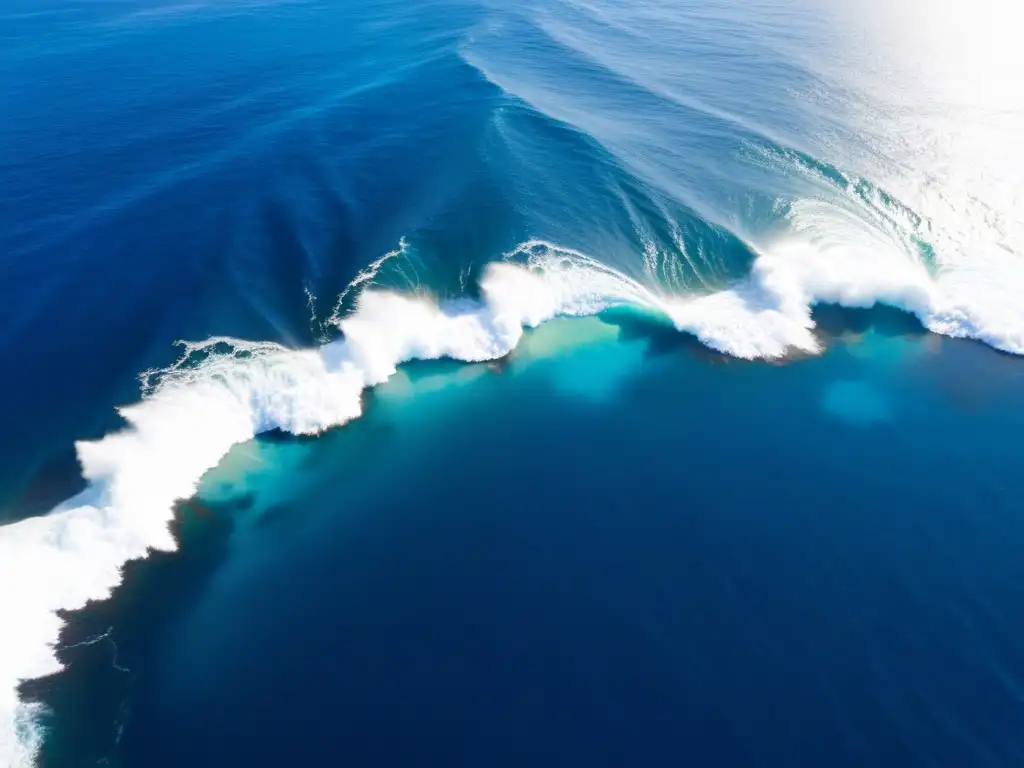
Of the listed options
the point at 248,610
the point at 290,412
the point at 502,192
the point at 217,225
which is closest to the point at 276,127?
the point at 217,225

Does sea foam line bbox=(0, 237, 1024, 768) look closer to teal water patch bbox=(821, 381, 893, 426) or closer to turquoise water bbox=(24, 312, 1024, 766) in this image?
turquoise water bbox=(24, 312, 1024, 766)

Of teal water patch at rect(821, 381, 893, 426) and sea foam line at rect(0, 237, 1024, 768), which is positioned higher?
sea foam line at rect(0, 237, 1024, 768)

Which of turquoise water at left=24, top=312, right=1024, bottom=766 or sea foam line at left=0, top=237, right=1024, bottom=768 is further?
sea foam line at left=0, top=237, right=1024, bottom=768

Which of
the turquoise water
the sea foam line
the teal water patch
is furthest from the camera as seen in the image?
the teal water patch

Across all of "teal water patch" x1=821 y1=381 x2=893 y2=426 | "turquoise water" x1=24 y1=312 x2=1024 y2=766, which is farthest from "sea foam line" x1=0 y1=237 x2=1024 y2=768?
"teal water patch" x1=821 y1=381 x2=893 y2=426

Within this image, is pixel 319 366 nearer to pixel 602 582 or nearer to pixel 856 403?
pixel 602 582

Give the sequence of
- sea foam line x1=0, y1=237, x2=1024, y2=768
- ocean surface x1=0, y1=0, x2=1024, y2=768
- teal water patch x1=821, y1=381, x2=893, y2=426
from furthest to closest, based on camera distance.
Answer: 1. teal water patch x1=821, y1=381, x2=893, y2=426
2. sea foam line x1=0, y1=237, x2=1024, y2=768
3. ocean surface x1=0, y1=0, x2=1024, y2=768
